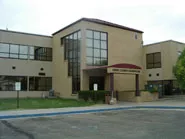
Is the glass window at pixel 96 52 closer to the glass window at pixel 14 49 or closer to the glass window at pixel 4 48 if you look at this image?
the glass window at pixel 14 49

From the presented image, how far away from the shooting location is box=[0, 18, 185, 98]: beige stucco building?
26.1 m

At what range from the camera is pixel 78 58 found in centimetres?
2638

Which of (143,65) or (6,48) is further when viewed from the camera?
(143,65)

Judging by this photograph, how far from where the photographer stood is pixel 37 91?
29625mm

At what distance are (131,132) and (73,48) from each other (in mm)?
19614

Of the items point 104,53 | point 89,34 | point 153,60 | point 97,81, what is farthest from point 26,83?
point 153,60

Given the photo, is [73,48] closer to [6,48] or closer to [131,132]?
[6,48]

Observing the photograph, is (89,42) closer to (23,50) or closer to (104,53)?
(104,53)

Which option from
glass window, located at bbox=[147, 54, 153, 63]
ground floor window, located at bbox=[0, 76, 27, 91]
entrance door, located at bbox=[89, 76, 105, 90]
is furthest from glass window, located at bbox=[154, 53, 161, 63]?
ground floor window, located at bbox=[0, 76, 27, 91]

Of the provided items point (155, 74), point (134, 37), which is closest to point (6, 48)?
point (134, 37)

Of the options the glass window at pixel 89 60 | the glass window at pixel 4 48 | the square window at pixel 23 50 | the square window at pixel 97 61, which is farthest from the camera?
the square window at pixel 23 50

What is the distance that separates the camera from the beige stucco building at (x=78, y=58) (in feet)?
85.6

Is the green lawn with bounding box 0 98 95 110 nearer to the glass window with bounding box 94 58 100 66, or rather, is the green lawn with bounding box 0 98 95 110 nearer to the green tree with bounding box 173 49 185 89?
the glass window with bounding box 94 58 100 66

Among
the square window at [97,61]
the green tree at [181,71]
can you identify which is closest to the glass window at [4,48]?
the square window at [97,61]
